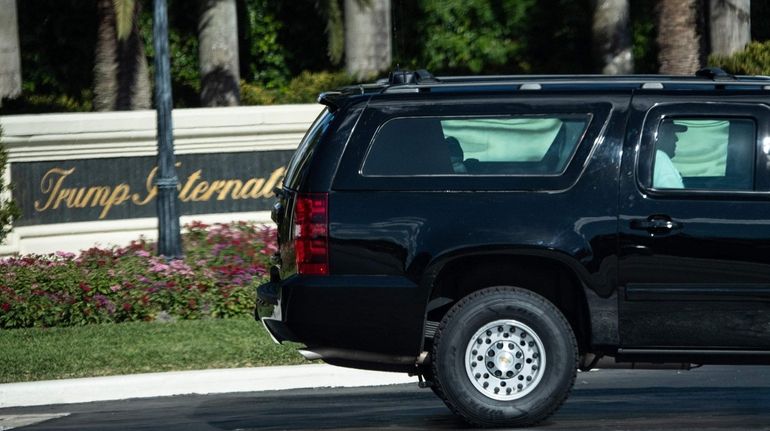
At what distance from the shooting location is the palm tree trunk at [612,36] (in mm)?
22453

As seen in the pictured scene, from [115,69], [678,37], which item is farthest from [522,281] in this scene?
[115,69]

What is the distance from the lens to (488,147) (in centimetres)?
809

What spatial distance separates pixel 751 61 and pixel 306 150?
1394 centimetres

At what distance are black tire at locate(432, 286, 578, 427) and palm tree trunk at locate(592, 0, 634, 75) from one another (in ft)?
49.5

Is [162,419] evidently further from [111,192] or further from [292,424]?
[111,192]

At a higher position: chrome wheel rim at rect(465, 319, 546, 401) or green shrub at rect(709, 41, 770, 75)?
green shrub at rect(709, 41, 770, 75)

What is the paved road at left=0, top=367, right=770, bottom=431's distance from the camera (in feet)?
A: 27.2

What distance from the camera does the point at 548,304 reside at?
7.88 metres

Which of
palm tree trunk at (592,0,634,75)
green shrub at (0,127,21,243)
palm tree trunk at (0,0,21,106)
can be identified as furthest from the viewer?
palm tree trunk at (592,0,634,75)

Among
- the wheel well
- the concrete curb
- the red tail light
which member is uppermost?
the red tail light

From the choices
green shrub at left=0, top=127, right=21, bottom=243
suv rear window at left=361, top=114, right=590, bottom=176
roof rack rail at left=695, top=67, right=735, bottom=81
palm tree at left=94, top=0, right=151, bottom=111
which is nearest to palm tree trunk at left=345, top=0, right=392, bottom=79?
palm tree at left=94, top=0, right=151, bottom=111

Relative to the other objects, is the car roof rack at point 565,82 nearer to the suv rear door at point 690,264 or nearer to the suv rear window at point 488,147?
the suv rear window at point 488,147

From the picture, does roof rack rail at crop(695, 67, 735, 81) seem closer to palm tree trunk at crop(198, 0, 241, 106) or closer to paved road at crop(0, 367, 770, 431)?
paved road at crop(0, 367, 770, 431)

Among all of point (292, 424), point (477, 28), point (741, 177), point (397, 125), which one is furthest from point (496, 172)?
point (477, 28)
